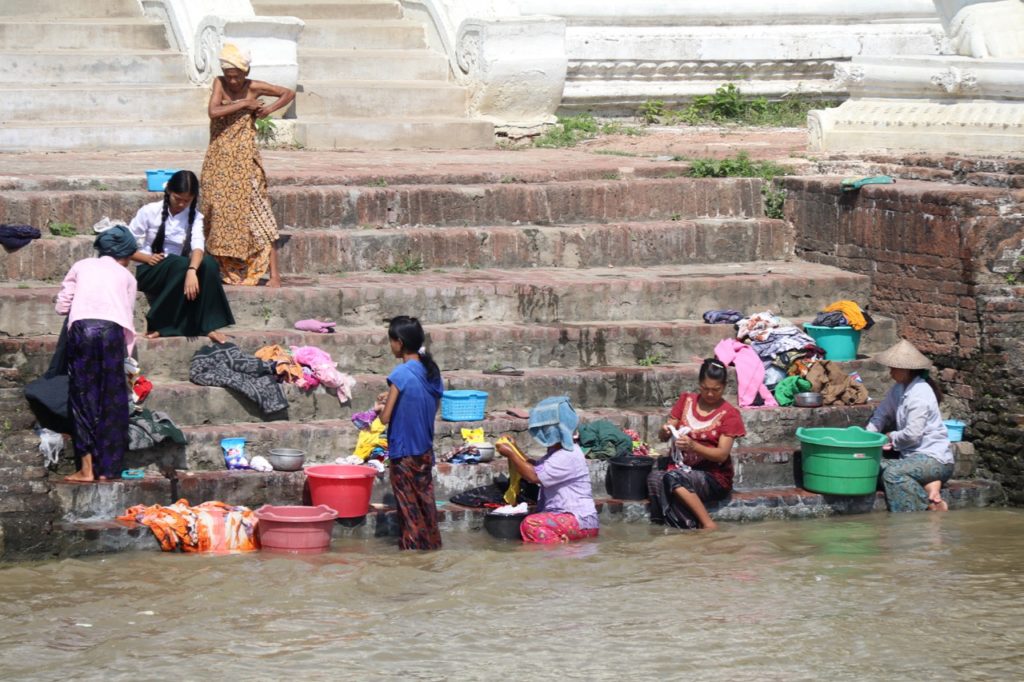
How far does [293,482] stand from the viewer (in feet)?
28.7

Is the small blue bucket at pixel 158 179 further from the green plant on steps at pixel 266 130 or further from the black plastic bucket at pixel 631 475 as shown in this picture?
the black plastic bucket at pixel 631 475

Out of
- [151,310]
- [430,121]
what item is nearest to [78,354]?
[151,310]

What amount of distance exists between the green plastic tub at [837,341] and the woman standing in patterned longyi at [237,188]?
343 centimetres

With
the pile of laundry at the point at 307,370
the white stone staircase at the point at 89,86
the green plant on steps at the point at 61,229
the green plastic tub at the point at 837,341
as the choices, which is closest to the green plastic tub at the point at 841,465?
the green plastic tub at the point at 837,341

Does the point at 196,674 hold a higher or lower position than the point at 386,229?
lower

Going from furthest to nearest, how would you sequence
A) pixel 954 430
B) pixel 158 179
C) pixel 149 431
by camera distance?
pixel 158 179, pixel 954 430, pixel 149 431

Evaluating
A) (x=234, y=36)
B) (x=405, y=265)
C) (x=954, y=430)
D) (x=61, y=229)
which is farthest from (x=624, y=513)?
(x=234, y=36)

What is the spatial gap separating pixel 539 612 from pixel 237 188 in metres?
3.91

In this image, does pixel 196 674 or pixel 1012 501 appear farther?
pixel 1012 501

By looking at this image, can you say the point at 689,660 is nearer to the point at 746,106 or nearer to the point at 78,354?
the point at 78,354

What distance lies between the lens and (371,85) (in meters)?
14.1

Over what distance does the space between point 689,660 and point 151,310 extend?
4175 millimetres

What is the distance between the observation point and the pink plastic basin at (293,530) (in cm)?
816

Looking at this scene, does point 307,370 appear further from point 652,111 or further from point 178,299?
point 652,111
